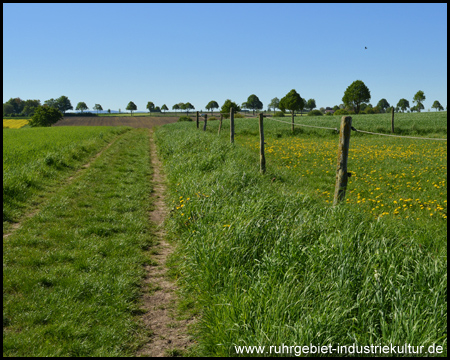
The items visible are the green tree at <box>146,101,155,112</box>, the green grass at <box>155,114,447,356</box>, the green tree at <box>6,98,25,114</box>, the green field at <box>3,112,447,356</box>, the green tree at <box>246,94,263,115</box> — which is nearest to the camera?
the green grass at <box>155,114,447,356</box>

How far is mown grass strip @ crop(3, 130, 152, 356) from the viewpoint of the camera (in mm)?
3371

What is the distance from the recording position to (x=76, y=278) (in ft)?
14.8

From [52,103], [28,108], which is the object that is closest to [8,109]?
[28,108]

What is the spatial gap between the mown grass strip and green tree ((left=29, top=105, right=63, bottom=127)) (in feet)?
276

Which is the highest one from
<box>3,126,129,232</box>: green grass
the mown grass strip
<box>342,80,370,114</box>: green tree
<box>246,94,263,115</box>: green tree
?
<box>246,94,263,115</box>: green tree

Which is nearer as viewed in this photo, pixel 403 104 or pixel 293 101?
pixel 293 101

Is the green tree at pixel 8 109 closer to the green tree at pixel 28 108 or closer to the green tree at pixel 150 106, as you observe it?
the green tree at pixel 28 108

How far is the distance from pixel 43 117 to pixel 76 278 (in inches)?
3504

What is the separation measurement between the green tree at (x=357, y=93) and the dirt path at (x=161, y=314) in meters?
87.4

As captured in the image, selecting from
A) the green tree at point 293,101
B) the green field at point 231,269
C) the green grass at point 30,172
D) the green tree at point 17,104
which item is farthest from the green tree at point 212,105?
the green field at point 231,269

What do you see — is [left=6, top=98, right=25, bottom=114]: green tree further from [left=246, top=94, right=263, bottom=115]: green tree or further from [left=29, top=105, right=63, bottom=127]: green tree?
[left=246, top=94, right=263, bottom=115]: green tree

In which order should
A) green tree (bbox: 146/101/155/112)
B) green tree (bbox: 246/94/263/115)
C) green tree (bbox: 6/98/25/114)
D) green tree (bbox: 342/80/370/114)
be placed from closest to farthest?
green tree (bbox: 342/80/370/114) < green tree (bbox: 6/98/25/114) < green tree (bbox: 246/94/263/115) < green tree (bbox: 146/101/155/112)

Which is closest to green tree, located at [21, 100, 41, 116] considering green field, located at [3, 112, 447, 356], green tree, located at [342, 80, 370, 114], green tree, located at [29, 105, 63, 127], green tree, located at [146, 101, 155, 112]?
green tree, located at [146, 101, 155, 112]

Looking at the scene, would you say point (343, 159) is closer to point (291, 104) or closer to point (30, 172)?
point (30, 172)
